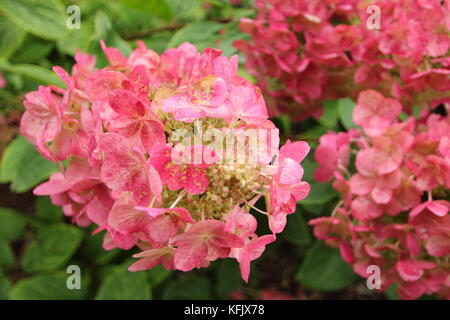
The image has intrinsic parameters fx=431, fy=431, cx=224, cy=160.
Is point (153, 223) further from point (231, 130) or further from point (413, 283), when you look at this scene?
point (413, 283)

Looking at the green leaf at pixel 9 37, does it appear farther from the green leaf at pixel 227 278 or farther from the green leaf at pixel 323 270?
the green leaf at pixel 323 270

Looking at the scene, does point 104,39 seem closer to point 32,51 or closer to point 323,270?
point 32,51

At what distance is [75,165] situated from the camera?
613 millimetres

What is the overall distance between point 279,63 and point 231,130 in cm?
Answer: 43

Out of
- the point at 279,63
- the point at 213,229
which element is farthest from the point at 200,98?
the point at 279,63

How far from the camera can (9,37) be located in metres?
1.04

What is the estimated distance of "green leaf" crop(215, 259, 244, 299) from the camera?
1.17 m

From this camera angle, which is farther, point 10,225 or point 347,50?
point 10,225

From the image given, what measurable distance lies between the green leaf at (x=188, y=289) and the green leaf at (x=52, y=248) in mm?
262

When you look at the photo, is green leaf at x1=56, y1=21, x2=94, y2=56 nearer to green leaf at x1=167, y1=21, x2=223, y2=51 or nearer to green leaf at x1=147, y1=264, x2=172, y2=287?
green leaf at x1=167, y1=21, x2=223, y2=51

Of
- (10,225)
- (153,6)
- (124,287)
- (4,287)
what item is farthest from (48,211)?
(153,6)

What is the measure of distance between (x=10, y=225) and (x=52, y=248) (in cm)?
15

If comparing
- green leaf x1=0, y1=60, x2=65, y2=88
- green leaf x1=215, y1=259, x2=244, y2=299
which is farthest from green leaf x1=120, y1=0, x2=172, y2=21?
green leaf x1=215, y1=259, x2=244, y2=299

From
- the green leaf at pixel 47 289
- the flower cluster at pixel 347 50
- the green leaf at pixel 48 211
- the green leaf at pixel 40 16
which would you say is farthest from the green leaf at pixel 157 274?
the green leaf at pixel 40 16
